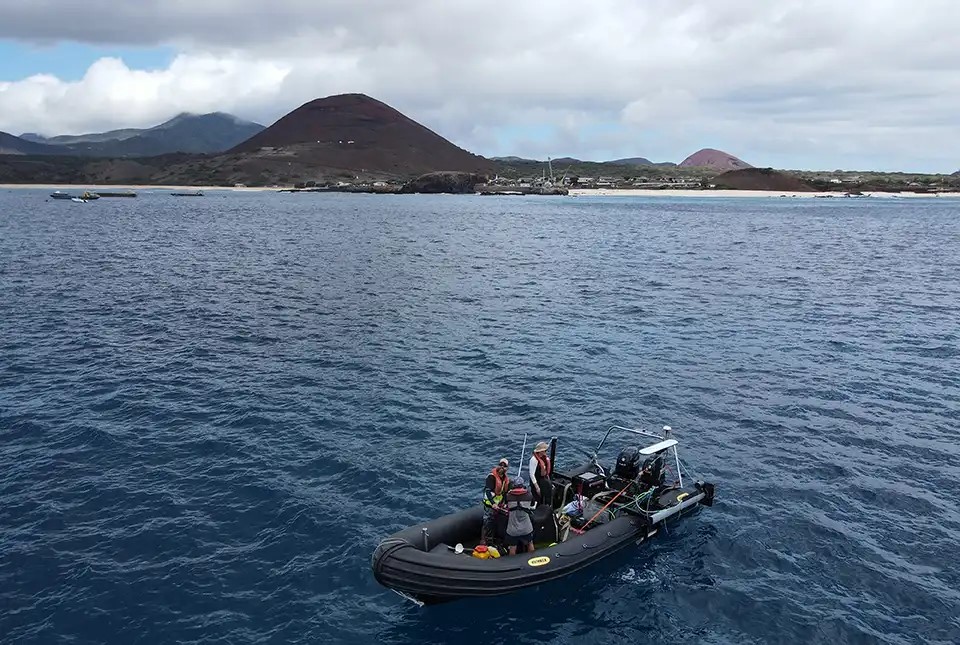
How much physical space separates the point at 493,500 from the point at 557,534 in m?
2.23

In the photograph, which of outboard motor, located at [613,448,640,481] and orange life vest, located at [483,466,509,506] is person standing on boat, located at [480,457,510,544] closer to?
orange life vest, located at [483,466,509,506]

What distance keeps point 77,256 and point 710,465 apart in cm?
7172

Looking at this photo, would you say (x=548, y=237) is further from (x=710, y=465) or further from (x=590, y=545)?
(x=590, y=545)

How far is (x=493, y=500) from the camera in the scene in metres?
17.8

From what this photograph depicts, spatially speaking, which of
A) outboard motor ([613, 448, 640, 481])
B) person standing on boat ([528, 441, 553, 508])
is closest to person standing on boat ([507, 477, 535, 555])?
person standing on boat ([528, 441, 553, 508])

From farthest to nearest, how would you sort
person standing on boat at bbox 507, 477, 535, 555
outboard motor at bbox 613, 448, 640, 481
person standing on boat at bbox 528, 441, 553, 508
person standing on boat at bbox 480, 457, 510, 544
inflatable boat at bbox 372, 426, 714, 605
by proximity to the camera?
outboard motor at bbox 613, 448, 640, 481
person standing on boat at bbox 528, 441, 553, 508
person standing on boat at bbox 480, 457, 510, 544
person standing on boat at bbox 507, 477, 535, 555
inflatable boat at bbox 372, 426, 714, 605

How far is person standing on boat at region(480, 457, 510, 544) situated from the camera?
17.7 m

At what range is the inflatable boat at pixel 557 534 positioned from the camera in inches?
637

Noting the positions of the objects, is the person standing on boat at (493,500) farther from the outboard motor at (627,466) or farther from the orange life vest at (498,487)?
the outboard motor at (627,466)

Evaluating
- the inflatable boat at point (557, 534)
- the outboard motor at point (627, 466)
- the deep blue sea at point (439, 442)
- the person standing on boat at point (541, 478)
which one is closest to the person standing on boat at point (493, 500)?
the inflatable boat at point (557, 534)

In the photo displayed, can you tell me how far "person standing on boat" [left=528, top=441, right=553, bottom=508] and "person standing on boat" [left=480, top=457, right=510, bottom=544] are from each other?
3.55 feet

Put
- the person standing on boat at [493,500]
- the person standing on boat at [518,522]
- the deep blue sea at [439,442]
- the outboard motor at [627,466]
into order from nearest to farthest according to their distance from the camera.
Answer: the deep blue sea at [439,442] < the person standing on boat at [518,522] < the person standing on boat at [493,500] < the outboard motor at [627,466]

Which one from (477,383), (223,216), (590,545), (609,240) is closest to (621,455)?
A: (590,545)

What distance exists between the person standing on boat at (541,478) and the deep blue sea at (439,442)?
231 cm
